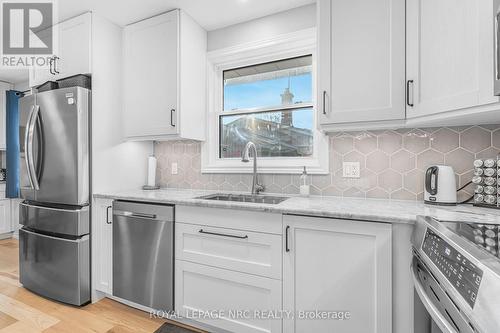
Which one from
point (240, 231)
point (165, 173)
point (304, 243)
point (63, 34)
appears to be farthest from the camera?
point (165, 173)

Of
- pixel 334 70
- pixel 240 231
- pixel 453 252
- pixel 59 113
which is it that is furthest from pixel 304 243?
pixel 59 113

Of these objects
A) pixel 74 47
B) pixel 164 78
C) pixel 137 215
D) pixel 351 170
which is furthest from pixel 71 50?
pixel 351 170

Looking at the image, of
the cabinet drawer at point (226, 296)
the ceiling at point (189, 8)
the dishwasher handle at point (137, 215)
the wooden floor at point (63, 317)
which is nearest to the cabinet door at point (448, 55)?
the ceiling at point (189, 8)

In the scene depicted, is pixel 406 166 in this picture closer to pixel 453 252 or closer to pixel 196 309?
pixel 453 252

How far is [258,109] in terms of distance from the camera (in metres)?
2.32

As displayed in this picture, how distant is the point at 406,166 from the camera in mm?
1729

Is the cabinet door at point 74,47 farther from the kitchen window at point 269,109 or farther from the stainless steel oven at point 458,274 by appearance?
the stainless steel oven at point 458,274

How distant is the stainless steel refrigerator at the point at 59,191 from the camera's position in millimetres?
2010

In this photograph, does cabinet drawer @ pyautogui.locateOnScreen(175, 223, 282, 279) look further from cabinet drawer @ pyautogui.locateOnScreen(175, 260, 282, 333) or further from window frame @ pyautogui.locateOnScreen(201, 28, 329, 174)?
window frame @ pyautogui.locateOnScreen(201, 28, 329, 174)

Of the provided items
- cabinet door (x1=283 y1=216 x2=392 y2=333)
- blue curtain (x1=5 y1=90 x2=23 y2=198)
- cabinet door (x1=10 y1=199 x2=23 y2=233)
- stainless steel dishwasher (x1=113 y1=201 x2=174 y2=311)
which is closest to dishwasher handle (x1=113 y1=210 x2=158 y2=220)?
stainless steel dishwasher (x1=113 y1=201 x2=174 y2=311)

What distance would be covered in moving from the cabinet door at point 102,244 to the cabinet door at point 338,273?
1457 mm

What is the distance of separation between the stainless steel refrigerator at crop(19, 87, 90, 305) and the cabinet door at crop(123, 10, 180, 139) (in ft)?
1.18

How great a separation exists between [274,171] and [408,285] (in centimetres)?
119

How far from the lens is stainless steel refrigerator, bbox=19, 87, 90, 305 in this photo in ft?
6.59
